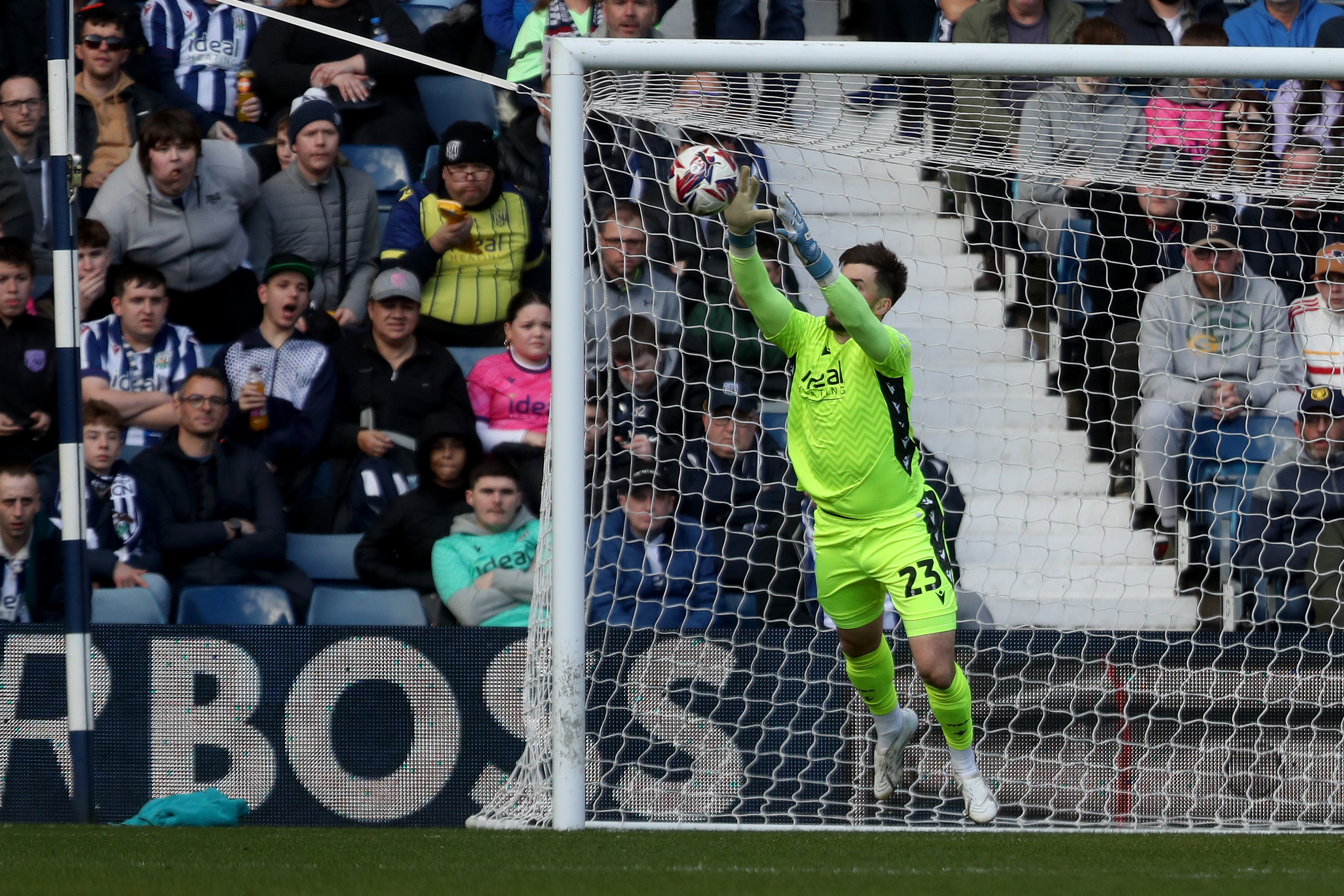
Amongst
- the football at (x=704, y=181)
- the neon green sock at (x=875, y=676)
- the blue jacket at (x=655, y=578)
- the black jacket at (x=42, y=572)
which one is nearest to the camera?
the football at (x=704, y=181)

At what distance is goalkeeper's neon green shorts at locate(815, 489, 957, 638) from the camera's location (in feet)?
16.0

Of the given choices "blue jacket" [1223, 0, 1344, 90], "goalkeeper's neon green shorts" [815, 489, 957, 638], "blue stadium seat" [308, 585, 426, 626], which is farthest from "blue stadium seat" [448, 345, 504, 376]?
"blue jacket" [1223, 0, 1344, 90]

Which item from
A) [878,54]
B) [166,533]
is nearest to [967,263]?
[878,54]

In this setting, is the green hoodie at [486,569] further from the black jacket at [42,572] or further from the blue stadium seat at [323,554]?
the black jacket at [42,572]

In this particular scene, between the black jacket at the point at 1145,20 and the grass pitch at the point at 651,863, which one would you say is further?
the black jacket at the point at 1145,20

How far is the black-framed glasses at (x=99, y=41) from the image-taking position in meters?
7.22

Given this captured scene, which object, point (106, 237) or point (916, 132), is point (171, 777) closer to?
point (106, 237)

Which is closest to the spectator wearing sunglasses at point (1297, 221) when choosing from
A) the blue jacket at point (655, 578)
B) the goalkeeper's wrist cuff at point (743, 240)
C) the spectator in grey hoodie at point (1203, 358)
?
the spectator in grey hoodie at point (1203, 358)

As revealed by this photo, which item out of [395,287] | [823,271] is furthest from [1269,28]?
[395,287]

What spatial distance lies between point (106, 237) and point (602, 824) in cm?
370

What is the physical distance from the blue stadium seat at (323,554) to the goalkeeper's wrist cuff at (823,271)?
2815 millimetres

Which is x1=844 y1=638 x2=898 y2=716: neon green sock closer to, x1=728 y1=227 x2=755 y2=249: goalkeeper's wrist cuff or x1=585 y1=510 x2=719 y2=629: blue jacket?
x1=585 y1=510 x2=719 y2=629: blue jacket

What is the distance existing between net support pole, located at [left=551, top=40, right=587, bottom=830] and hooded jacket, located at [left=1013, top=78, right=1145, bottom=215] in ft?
5.84

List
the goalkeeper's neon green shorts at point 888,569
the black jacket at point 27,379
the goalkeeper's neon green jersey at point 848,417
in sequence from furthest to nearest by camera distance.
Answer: the black jacket at point 27,379
the goalkeeper's neon green jersey at point 848,417
the goalkeeper's neon green shorts at point 888,569
